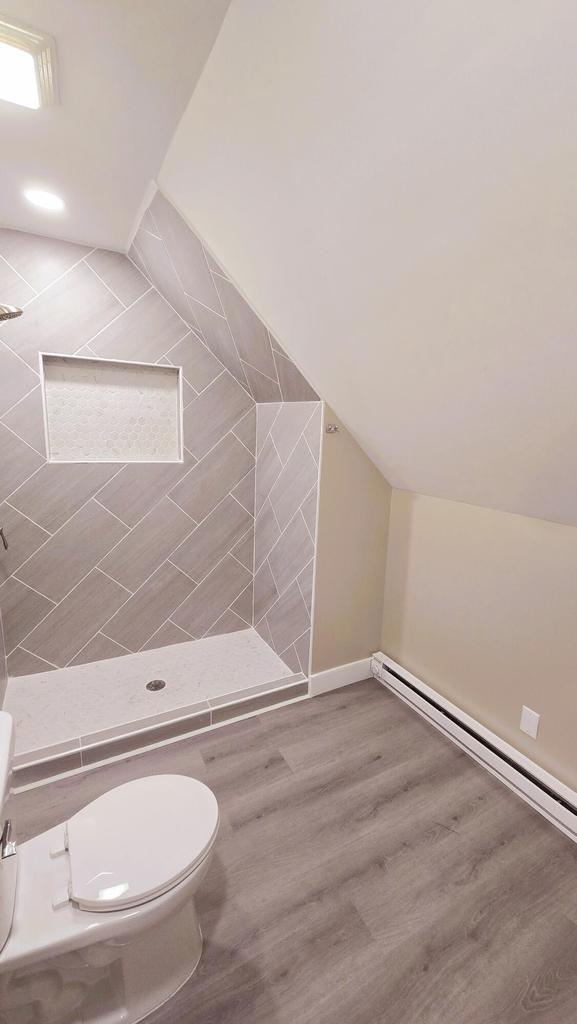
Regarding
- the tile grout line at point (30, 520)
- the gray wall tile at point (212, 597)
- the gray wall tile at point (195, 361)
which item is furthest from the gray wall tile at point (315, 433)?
the tile grout line at point (30, 520)

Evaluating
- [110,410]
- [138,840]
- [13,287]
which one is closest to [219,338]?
[110,410]

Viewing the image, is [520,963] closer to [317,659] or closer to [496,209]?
[317,659]

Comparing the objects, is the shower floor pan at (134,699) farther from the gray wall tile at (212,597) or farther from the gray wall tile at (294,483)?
the gray wall tile at (294,483)

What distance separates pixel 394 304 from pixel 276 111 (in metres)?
0.55

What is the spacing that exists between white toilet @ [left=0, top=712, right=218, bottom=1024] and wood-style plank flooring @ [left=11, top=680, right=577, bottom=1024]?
0.48 feet

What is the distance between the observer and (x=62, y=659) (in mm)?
2482

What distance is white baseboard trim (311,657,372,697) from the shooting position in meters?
2.41

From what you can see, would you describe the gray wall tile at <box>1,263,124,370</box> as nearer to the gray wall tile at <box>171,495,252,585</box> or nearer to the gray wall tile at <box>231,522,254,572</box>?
the gray wall tile at <box>171,495,252,585</box>

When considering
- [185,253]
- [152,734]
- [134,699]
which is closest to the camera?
[185,253]

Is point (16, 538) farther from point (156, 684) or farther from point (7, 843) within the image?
point (7, 843)

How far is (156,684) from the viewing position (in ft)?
7.82

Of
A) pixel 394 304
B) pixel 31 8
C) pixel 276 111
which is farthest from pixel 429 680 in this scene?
pixel 31 8

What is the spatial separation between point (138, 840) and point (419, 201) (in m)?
1.73

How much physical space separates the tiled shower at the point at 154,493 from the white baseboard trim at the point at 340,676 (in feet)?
0.37
